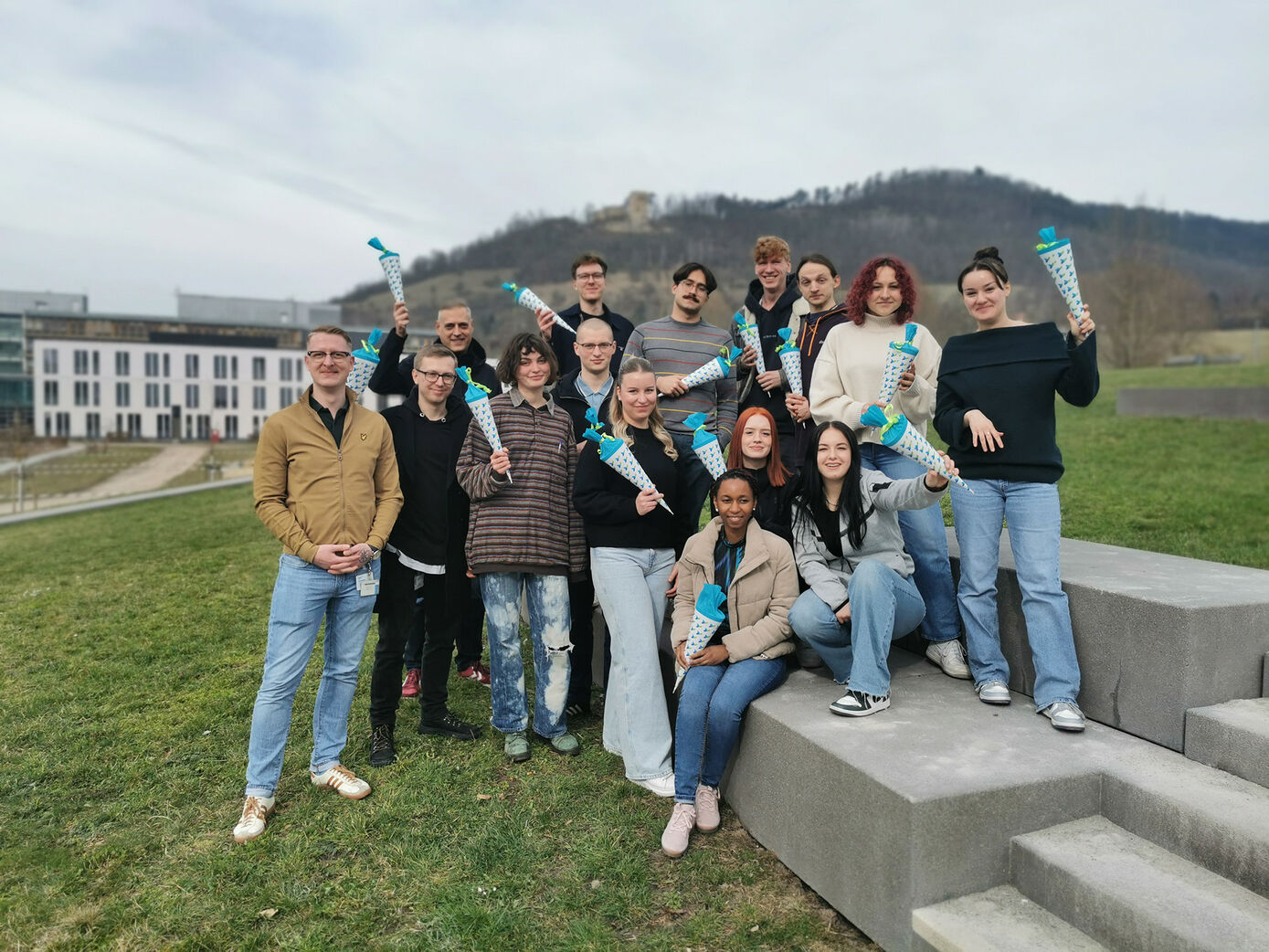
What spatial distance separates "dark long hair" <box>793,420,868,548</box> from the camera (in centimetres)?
409

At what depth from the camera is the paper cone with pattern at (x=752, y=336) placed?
5574 millimetres

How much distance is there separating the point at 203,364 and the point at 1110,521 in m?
99.4

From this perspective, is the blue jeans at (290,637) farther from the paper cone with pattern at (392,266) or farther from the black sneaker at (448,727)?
the paper cone with pattern at (392,266)

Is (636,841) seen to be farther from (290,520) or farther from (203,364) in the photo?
(203,364)

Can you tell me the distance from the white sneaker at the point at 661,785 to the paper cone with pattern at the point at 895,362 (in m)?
2.29

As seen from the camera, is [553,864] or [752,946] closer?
[752,946]

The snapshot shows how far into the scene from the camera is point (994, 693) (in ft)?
12.5

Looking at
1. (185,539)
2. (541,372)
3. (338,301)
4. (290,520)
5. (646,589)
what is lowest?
(185,539)

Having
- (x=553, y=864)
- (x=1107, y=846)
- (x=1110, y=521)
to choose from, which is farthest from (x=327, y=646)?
(x=1110, y=521)

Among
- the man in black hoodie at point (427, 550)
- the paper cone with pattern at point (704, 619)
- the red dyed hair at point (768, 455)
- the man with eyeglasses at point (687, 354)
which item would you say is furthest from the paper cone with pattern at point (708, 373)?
the paper cone with pattern at point (704, 619)

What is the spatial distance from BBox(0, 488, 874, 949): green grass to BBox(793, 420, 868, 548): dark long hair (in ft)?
5.18

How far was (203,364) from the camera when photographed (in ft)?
299

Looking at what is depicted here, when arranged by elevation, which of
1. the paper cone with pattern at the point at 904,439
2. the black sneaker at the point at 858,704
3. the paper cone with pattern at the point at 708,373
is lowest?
the black sneaker at the point at 858,704

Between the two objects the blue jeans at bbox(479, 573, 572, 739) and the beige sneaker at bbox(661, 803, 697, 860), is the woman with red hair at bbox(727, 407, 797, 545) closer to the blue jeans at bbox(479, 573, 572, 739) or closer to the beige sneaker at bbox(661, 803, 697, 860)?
the blue jeans at bbox(479, 573, 572, 739)
